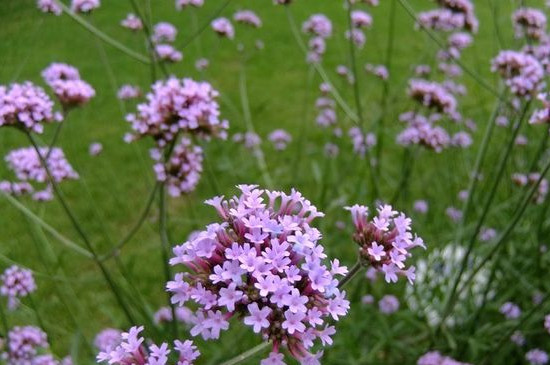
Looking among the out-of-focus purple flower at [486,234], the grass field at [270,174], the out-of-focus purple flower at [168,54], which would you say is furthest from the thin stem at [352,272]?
the out-of-focus purple flower at [486,234]

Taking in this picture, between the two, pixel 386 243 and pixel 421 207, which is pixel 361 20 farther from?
pixel 386 243

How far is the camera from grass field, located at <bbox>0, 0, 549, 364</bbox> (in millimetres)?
2043

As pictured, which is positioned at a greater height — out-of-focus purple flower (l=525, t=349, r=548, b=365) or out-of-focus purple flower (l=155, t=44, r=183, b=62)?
out-of-focus purple flower (l=155, t=44, r=183, b=62)

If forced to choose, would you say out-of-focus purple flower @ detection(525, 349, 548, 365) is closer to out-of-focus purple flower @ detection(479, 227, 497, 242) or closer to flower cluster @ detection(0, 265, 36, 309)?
out-of-focus purple flower @ detection(479, 227, 497, 242)

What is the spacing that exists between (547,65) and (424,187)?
91 centimetres

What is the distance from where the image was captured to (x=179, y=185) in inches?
64.2

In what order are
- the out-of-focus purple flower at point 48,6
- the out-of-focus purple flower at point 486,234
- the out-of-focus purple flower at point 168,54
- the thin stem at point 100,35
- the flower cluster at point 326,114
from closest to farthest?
the thin stem at point 100,35 → the out-of-focus purple flower at point 48,6 → the out-of-focus purple flower at point 168,54 → the out-of-focus purple flower at point 486,234 → the flower cluster at point 326,114

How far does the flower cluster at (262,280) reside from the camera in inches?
31.3

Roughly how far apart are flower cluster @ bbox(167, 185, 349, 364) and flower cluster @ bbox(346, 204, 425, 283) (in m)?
0.08

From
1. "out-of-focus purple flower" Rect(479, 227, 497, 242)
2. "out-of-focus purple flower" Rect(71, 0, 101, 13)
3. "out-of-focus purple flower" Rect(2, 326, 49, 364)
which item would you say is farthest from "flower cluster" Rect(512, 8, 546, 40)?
"out-of-focus purple flower" Rect(2, 326, 49, 364)

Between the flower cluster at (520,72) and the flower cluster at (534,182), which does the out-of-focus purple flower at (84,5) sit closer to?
the flower cluster at (520,72)

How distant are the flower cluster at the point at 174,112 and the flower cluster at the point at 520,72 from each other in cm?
87

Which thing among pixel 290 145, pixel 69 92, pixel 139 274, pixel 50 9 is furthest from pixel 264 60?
pixel 69 92

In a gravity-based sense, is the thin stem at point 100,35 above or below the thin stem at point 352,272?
above
